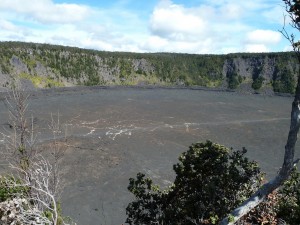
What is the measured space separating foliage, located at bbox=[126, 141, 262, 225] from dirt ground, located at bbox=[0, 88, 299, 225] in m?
9.33

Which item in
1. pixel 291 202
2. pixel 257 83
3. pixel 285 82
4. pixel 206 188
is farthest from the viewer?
pixel 257 83

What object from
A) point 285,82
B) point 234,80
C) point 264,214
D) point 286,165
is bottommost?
point 264,214

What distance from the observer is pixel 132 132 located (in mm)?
47375

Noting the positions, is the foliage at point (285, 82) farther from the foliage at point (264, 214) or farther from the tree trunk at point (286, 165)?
the tree trunk at point (286, 165)

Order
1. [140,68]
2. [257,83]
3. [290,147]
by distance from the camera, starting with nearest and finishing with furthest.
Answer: [290,147]
[257,83]
[140,68]

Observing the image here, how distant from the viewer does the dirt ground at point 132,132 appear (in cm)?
2939

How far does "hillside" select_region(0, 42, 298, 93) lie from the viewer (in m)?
91.9

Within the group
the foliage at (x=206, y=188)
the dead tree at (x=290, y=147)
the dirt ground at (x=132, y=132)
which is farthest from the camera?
the dirt ground at (x=132, y=132)

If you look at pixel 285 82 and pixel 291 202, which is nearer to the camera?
pixel 291 202

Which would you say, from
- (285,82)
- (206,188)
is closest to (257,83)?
(285,82)

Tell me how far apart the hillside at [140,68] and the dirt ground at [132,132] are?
60.5ft

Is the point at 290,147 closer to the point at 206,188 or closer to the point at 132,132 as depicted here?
the point at 206,188

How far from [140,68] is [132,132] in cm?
6700

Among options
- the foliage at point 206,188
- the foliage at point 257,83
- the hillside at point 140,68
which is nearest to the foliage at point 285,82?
the hillside at point 140,68
